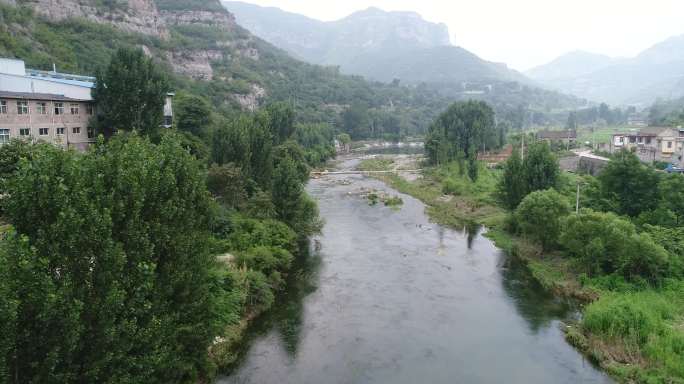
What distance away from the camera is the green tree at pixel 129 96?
39.6 metres

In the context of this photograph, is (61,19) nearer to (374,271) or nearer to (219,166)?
(219,166)

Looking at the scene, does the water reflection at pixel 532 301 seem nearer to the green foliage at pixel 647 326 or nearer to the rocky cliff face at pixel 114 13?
the green foliage at pixel 647 326

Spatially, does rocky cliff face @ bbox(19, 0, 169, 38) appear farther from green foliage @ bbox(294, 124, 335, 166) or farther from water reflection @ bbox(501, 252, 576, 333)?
water reflection @ bbox(501, 252, 576, 333)

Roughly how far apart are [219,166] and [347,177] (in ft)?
Result: 119

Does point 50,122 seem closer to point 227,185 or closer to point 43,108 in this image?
point 43,108

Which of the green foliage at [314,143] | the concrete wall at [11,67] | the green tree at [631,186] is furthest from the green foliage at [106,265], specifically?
the green foliage at [314,143]

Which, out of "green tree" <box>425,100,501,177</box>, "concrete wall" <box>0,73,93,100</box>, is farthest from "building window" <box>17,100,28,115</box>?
"green tree" <box>425,100,501,177</box>

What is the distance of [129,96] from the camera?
131 feet

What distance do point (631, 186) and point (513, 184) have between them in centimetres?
983

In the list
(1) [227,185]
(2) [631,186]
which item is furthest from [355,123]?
(2) [631,186]

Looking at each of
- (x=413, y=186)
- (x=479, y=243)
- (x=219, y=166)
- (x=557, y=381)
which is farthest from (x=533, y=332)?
(x=413, y=186)

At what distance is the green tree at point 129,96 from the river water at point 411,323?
17.2 meters

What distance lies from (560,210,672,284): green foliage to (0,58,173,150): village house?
31298mm

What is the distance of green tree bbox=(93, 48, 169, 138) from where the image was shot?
130ft
